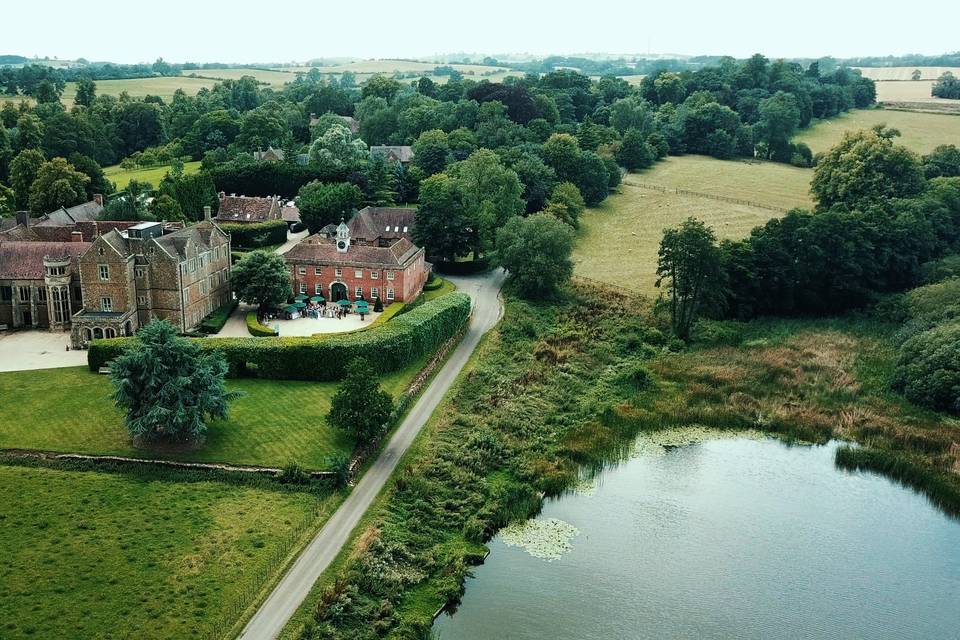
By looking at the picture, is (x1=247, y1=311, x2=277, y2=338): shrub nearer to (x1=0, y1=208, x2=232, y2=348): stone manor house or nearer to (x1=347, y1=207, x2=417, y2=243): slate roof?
(x1=0, y1=208, x2=232, y2=348): stone manor house

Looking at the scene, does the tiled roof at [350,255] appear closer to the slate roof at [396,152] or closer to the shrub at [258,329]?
the shrub at [258,329]

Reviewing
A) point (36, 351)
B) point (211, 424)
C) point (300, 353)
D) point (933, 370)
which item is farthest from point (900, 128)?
point (36, 351)

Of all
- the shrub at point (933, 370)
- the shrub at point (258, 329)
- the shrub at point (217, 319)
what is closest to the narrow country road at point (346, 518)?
the shrub at point (258, 329)

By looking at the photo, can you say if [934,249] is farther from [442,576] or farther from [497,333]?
[442,576]

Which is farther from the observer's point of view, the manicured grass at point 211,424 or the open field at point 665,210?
the open field at point 665,210

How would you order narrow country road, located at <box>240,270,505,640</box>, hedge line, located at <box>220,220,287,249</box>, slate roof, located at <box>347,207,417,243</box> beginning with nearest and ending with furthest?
1. narrow country road, located at <box>240,270,505,640</box>
2. slate roof, located at <box>347,207,417,243</box>
3. hedge line, located at <box>220,220,287,249</box>

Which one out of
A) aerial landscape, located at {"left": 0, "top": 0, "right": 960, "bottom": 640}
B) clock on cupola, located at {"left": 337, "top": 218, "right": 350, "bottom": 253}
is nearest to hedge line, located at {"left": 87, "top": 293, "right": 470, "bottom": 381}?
aerial landscape, located at {"left": 0, "top": 0, "right": 960, "bottom": 640}


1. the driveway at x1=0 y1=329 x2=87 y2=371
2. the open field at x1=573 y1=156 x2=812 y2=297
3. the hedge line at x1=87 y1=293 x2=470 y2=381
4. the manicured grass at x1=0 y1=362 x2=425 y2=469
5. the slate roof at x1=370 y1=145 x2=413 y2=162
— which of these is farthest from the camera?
the slate roof at x1=370 y1=145 x2=413 y2=162
